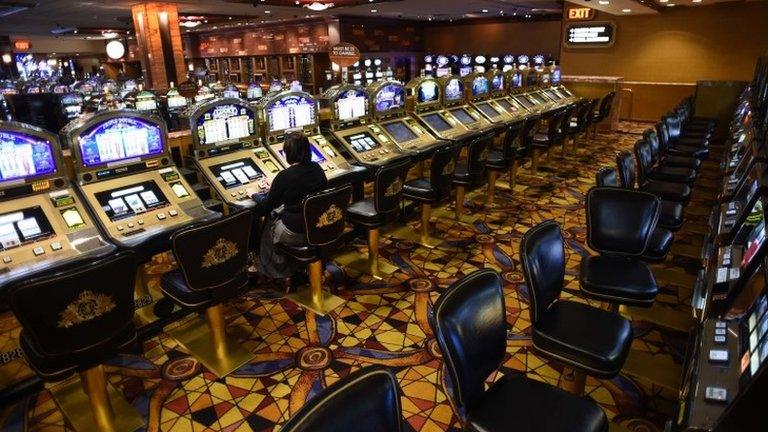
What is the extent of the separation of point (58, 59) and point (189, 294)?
34100 millimetres

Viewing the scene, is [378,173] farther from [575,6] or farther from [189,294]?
[575,6]

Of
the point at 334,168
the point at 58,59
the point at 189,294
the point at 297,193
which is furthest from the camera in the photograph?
the point at 58,59

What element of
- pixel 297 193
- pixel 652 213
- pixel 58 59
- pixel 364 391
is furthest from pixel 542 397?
pixel 58 59

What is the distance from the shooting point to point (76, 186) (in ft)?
10.6

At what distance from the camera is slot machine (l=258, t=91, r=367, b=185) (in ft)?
14.6

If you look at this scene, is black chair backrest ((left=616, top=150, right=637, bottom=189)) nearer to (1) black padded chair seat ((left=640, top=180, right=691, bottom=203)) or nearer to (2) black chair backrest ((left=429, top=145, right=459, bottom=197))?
(1) black padded chair seat ((left=640, top=180, right=691, bottom=203))

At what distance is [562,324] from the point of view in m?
2.40

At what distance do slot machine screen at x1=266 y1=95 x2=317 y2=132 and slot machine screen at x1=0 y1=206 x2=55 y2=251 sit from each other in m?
2.04

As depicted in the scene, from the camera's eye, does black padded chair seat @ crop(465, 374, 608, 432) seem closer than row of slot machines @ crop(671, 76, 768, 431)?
No

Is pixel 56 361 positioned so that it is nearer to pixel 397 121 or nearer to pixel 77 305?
pixel 77 305

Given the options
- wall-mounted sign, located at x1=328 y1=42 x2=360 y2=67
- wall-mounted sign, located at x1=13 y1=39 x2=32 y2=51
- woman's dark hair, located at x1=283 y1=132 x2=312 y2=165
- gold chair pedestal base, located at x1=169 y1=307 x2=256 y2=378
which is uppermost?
wall-mounted sign, located at x1=13 y1=39 x2=32 y2=51

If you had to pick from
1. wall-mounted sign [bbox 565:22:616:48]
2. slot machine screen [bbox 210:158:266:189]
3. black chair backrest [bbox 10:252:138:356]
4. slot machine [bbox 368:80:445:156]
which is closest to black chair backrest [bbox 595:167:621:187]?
slot machine [bbox 368:80:445:156]

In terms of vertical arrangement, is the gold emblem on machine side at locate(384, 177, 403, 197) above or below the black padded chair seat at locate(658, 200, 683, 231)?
above

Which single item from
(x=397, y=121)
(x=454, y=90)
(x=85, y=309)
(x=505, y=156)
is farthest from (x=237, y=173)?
(x=454, y=90)
